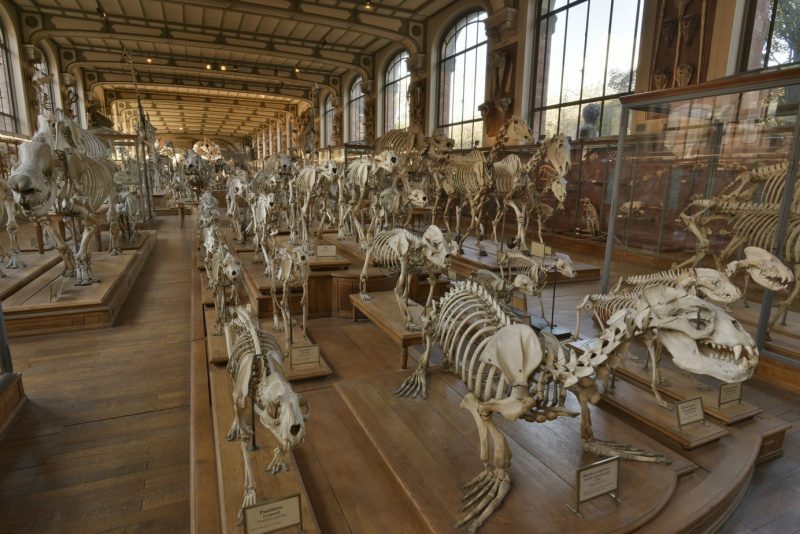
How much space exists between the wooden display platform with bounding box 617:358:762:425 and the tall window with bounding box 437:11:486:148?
11810 mm

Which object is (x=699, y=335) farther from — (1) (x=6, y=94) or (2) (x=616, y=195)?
(1) (x=6, y=94)

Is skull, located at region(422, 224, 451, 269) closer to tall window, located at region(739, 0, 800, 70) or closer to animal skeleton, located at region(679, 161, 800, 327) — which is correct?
animal skeleton, located at region(679, 161, 800, 327)

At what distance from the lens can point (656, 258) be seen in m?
5.98

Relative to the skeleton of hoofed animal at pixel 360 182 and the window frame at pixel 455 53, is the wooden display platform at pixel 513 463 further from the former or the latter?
the window frame at pixel 455 53

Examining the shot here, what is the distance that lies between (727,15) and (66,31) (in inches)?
769

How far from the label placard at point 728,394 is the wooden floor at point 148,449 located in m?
0.46

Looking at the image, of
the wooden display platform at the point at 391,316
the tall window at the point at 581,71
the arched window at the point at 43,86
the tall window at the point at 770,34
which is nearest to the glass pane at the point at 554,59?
the tall window at the point at 581,71

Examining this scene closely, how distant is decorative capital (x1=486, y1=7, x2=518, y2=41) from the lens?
40.4 feet

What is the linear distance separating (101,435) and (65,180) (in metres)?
3.98

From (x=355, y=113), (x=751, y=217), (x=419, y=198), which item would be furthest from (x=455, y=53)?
(x=751, y=217)

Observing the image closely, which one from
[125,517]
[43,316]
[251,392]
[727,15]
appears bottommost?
[125,517]

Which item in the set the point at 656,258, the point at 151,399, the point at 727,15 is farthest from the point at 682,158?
the point at 151,399

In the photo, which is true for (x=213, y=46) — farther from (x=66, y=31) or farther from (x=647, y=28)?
(x=647, y=28)

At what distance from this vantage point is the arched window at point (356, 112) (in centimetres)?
2331
